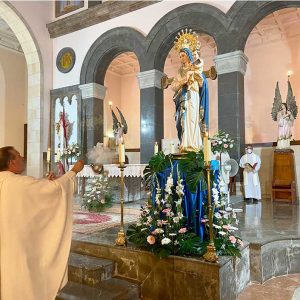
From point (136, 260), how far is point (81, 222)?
243cm

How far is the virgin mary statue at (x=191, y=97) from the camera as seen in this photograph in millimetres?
3895

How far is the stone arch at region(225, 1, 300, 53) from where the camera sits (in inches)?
308

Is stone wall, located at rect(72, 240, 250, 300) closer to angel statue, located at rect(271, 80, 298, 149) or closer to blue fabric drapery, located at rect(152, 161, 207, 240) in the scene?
blue fabric drapery, located at rect(152, 161, 207, 240)

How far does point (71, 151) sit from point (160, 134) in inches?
118

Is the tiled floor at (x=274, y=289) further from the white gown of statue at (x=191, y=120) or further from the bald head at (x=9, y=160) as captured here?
the bald head at (x=9, y=160)

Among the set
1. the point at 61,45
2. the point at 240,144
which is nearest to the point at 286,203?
the point at 240,144

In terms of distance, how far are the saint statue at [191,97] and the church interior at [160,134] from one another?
0.03 metres

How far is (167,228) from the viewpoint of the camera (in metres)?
3.38

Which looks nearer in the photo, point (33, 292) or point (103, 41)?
point (33, 292)

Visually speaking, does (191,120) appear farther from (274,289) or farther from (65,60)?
(65,60)

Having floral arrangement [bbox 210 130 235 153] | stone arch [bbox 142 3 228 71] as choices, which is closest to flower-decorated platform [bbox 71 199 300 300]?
floral arrangement [bbox 210 130 235 153]

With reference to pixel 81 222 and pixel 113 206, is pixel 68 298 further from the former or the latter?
pixel 113 206

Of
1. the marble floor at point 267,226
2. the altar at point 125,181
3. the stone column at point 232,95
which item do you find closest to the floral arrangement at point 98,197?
the altar at point 125,181

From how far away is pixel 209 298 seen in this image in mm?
2922
